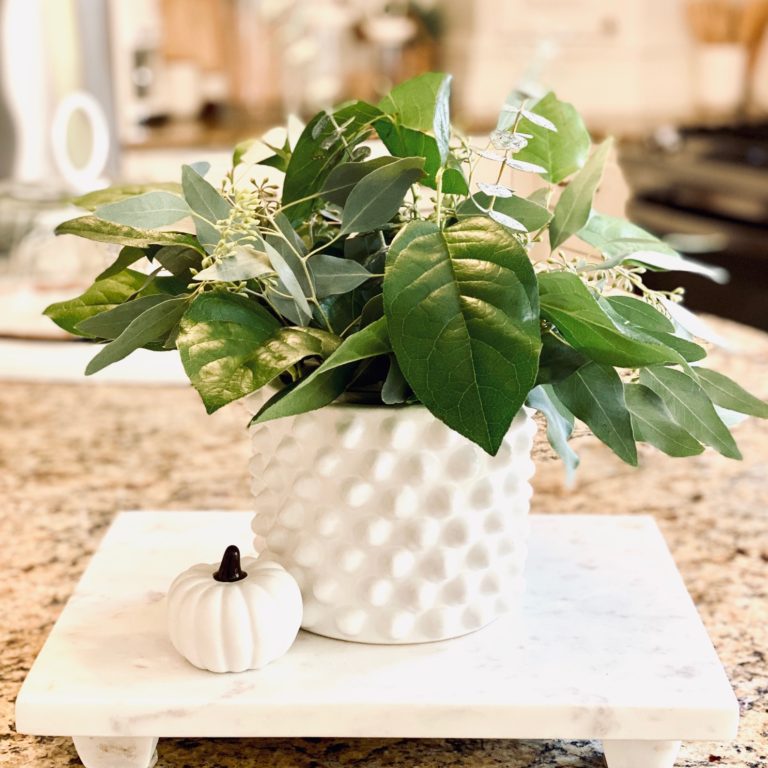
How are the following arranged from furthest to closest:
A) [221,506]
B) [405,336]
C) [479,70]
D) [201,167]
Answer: [479,70] → [221,506] → [201,167] → [405,336]

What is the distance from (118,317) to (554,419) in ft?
0.75

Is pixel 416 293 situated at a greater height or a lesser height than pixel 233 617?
greater

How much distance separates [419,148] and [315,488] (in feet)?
0.59

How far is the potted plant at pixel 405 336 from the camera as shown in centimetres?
46

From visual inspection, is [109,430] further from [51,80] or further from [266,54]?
[266,54]

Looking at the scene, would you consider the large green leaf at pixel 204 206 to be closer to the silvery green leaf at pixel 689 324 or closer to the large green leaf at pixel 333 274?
the large green leaf at pixel 333 274

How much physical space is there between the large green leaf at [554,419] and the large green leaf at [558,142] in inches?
4.9

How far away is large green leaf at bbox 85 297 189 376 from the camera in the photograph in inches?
19.8

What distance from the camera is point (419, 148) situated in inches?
21.2

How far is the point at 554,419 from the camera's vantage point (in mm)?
561

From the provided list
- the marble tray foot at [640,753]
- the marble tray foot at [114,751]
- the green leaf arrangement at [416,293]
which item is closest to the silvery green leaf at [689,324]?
the green leaf arrangement at [416,293]

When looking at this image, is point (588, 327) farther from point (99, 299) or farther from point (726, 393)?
point (99, 299)

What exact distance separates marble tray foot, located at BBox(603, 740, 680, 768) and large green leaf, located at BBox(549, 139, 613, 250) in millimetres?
248

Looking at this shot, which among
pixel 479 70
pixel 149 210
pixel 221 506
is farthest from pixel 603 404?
pixel 479 70
